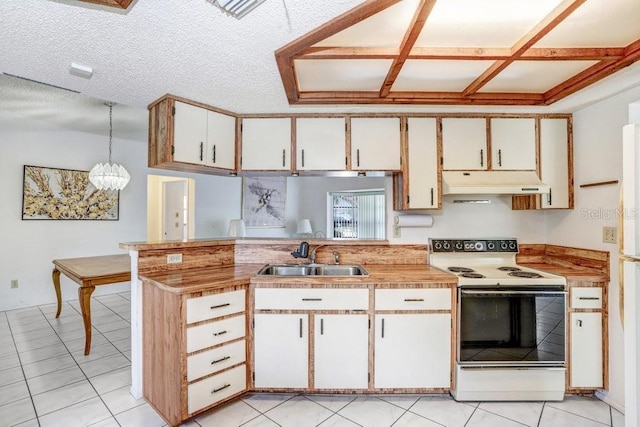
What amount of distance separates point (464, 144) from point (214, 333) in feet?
7.80

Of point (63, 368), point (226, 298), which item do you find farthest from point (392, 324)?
point (63, 368)

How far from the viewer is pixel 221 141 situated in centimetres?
245

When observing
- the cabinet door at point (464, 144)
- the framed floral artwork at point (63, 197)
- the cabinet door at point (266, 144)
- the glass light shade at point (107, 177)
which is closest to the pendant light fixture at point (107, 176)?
the glass light shade at point (107, 177)

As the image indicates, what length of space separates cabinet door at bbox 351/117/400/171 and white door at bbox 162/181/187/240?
4248 mm

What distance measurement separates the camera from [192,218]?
17.9 feet

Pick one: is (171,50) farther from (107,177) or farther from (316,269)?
(107,177)

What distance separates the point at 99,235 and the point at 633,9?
597cm

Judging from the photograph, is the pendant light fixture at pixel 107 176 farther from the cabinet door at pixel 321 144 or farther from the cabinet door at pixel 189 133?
the cabinet door at pixel 321 144

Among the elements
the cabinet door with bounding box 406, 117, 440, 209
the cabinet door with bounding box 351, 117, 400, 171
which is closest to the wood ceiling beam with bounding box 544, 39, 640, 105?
the cabinet door with bounding box 406, 117, 440, 209

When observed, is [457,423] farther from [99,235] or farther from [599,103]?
Answer: [99,235]

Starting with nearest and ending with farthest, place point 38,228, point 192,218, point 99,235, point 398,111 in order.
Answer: point 398,111
point 38,228
point 99,235
point 192,218

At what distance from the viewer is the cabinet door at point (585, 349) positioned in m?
2.09

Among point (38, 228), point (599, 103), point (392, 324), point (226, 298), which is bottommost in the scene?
point (392, 324)

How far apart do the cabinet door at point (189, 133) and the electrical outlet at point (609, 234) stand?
302 cm
